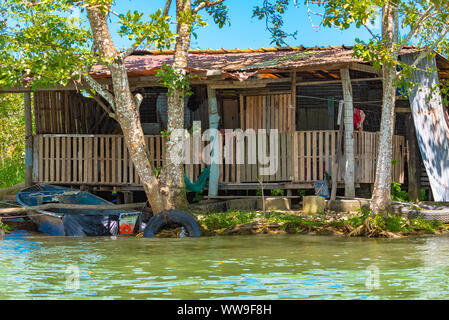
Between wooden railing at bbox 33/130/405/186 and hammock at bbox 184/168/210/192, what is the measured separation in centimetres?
30

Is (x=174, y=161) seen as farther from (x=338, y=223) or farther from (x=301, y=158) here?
(x=338, y=223)

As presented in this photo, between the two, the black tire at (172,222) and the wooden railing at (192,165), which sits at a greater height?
the wooden railing at (192,165)

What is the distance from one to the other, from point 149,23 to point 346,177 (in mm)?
5579

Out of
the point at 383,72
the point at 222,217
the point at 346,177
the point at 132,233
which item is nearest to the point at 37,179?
the point at 132,233

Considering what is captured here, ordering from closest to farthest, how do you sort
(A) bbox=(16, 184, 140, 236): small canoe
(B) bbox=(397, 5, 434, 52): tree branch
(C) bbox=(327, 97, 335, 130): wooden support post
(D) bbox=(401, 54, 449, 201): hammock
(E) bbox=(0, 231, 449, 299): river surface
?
1. (E) bbox=(0, 231, 449, 299): river surface
2. (B) bbox=(397, 5, 434, 52): tree branch
3. (A) bbox=(16, 184, 140, 236): small canoe
4. (D) bbox=(401, 54, 449, 201): hammock
5. (C) bbox=(327, 97, 335, 130): wooden support post

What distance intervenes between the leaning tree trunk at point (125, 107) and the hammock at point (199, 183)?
5.40ft

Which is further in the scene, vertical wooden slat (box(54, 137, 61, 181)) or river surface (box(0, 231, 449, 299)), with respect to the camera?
vertical wooden slat (box(54, 137, 61, 181))

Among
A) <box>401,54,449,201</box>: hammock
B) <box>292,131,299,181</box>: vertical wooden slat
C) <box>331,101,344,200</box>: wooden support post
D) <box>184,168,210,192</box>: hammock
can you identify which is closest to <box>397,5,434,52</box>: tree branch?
<box>401,54,449,201</box>: hammock

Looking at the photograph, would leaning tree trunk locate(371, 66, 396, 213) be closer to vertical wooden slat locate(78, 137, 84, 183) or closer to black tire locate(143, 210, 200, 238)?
black tire locate(143, 210, 200, 238)

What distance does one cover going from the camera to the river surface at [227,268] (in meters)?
6.73

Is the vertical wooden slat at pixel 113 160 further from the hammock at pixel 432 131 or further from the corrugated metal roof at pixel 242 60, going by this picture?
the hammock at pixel 432 131

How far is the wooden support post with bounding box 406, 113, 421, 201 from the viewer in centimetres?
1594

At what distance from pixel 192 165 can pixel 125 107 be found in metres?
3.22

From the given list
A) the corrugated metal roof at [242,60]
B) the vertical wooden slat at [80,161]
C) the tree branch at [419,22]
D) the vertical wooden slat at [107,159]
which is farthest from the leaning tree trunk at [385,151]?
the vertical wooden slat at [80,161]
